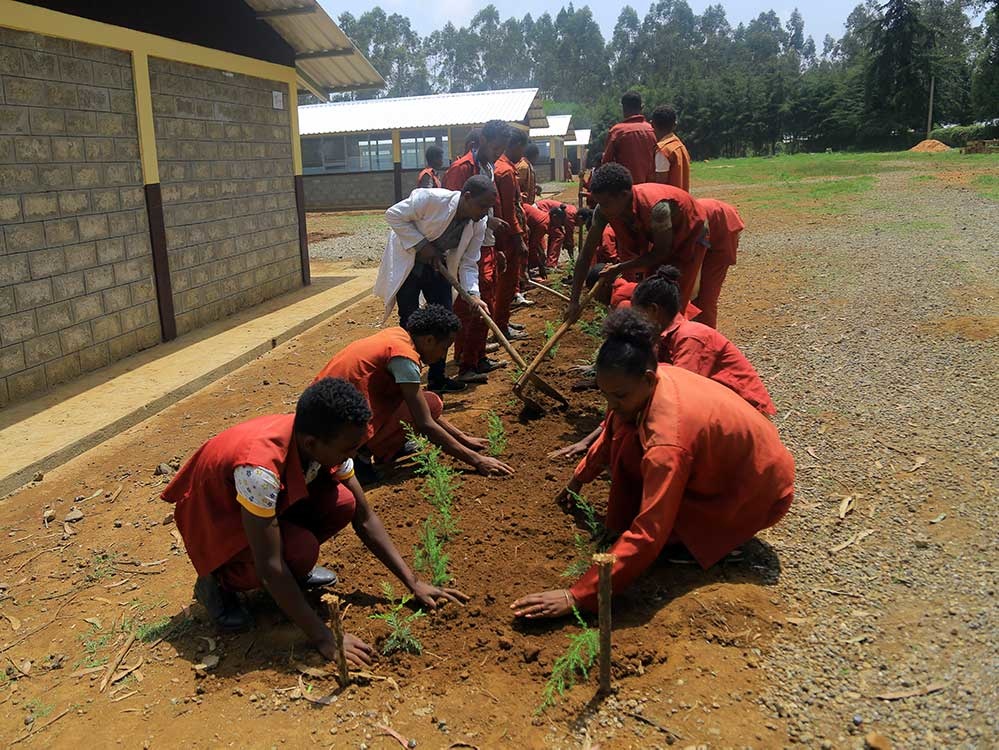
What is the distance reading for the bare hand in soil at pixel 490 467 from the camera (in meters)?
4.21

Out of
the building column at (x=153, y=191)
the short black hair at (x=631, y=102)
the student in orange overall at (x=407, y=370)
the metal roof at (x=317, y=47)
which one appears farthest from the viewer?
the metal roof at (x=317, y=47)

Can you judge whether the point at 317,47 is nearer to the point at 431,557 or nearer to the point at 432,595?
the point at 431,557

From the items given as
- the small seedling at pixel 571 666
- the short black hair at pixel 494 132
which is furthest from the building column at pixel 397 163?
the small seedling at pixel 571 666

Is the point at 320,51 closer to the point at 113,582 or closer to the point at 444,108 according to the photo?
the point at 113,582

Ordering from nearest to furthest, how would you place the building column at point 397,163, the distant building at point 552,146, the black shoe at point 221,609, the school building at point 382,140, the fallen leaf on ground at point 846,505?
the black shoe at point 221,609 → the fallen leaf on ground at point 846,505 → the building column at point 397,163 → the school building at point 382,140 → the distant building at point 552,146

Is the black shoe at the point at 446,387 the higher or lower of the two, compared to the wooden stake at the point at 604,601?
lower

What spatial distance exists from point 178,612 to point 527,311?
600 cm

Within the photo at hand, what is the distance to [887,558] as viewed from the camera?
323 centimetres

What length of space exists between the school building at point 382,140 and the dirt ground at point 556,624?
70.1 ft

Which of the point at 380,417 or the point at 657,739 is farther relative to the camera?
the point at 380,417

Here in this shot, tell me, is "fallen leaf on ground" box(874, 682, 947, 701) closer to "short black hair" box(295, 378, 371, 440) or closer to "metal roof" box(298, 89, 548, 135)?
"short black hair" box(295, 378, 371, 440)

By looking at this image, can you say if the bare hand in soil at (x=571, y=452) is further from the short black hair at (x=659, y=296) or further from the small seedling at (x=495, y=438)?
the short black hair at (x=659, y=296)

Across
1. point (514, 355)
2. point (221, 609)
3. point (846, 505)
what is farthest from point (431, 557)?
point (514, 355)

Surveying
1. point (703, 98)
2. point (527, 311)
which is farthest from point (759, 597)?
point (703, 98)
